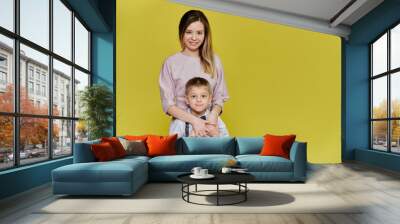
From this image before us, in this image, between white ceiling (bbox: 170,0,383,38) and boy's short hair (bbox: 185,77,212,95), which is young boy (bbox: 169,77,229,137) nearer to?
boy's short hair (bbox: 185,77,212,95)

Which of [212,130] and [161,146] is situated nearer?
[161,146]

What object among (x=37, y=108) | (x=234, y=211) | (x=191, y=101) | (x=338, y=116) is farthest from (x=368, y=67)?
(x=37, y=108)

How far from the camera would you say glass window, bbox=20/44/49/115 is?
5418mm

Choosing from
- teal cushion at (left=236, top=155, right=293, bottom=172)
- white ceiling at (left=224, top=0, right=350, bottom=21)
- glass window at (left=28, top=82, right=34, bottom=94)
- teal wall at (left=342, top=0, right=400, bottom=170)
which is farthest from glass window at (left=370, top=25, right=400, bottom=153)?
glass window at (left=28, top=82, right=34, bottom=94)

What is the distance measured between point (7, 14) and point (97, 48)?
369cm

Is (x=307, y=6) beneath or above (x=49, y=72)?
above

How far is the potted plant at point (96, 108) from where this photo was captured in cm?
774

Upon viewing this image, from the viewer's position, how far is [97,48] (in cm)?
867

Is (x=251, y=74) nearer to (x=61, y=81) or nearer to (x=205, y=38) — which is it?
(x=205, y=38)

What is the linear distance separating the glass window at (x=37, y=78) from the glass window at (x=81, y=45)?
1.64 metres

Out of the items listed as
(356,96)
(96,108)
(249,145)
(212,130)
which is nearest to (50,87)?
(96,108)

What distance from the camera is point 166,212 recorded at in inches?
163

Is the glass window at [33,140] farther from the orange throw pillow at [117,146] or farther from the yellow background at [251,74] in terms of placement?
the yellow background at [251,74]

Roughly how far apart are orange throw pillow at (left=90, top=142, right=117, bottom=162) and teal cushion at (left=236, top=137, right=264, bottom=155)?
237 centimetres
